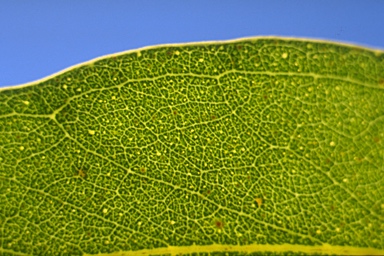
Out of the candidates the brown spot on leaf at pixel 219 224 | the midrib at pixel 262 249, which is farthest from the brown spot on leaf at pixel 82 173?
the brown spot on leaf at pixel 219 224

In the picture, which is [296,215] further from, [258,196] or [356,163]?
[356,163]

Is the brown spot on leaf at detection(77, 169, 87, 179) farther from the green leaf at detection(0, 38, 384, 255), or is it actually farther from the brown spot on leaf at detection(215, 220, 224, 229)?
the brown spot on leaf at detection(215, 220, 224, 229)

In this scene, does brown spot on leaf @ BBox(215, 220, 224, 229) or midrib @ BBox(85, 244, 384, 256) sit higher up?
brown spot on leaf @ BBox(215, 220, 224, 229)

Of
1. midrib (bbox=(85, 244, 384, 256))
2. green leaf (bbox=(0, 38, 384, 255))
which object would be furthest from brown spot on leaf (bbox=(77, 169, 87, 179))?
midrib (bbox=(85, 244, 384, 256))

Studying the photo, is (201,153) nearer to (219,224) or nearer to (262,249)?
(219,224)

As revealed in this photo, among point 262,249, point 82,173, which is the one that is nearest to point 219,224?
point 262,249

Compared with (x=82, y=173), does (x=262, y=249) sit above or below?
below

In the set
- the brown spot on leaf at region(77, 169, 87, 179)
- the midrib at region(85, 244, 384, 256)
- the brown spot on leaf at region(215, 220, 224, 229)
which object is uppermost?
the brown spot on leaf at region(77, 169, 87, 179)

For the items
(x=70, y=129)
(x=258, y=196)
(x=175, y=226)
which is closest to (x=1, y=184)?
(x=70, y=129)

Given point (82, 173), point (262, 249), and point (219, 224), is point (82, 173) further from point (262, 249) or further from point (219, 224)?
point (262, 249)
